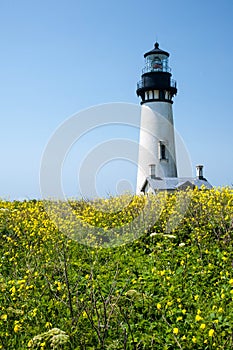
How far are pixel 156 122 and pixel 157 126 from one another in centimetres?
25

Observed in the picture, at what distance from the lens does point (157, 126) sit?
2630cm

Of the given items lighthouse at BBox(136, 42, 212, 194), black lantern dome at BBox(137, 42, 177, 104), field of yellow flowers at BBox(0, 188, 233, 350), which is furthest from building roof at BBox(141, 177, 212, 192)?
field of yellow flowers at BBox(0, 188, 233, 350)

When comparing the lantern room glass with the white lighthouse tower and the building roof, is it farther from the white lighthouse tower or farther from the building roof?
the building roof

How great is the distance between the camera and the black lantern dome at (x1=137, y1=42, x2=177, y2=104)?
26.2 meters

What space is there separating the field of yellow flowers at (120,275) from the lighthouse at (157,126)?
14.7 m

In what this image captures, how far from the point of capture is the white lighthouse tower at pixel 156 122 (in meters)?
26.0

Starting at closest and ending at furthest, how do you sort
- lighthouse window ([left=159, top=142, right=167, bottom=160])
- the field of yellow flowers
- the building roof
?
1. the field of yellow flowers
2. the building roof
3. lighthouse window ([left=159, top=142, right=167, bottom=160])

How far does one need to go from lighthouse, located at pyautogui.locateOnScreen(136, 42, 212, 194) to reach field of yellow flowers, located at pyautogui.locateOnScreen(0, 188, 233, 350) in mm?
14653

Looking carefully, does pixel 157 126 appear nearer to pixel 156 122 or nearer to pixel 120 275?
pixel 156 122

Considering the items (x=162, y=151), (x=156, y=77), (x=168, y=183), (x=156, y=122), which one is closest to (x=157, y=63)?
(x=156, y=77)

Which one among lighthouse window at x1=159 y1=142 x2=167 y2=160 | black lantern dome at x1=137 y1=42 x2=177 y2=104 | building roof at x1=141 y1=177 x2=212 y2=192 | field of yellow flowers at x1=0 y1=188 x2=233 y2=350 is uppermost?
black lantern dome at x1=137 y1=42 x2=177 y2=104

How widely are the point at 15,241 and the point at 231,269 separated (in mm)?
4155

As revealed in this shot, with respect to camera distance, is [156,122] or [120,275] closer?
[120,275]

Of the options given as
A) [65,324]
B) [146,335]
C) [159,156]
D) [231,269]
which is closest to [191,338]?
[146,335]
